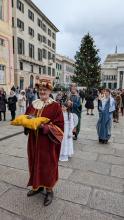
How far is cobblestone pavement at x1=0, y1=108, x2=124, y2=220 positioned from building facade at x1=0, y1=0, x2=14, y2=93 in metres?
17.9

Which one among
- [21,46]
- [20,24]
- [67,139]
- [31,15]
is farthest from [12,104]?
[31,15]

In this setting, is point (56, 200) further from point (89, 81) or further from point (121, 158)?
point (89, 81)

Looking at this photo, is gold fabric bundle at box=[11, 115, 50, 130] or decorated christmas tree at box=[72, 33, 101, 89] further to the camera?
decorated christmas tree at box=[72, 33, 101, 89]

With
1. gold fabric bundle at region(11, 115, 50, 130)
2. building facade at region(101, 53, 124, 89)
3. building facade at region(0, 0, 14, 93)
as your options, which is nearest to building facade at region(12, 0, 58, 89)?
building facade at region(0, 0, 14, 93)

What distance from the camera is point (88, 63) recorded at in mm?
42781

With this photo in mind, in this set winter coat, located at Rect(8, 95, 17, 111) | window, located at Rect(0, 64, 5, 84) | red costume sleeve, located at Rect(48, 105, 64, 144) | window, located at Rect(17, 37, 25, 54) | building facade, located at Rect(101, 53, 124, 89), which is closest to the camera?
red costume sleeve, located at Rect(48, 105, 64, 144)

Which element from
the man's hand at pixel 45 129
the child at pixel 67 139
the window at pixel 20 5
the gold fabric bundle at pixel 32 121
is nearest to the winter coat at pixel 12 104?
the child at pixel 67 139

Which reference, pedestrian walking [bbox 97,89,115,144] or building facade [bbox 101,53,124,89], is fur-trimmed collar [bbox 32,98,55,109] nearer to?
pedestrian walking [bbox 97,89,115,144]

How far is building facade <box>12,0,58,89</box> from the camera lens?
110 feet

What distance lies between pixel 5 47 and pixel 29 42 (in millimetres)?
16030

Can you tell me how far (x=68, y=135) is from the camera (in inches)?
215

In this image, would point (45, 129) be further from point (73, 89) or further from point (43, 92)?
point (73, 89)

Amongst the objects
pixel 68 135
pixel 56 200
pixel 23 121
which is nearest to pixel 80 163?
pixel 68 135

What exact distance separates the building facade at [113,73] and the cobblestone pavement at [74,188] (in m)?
84.3
